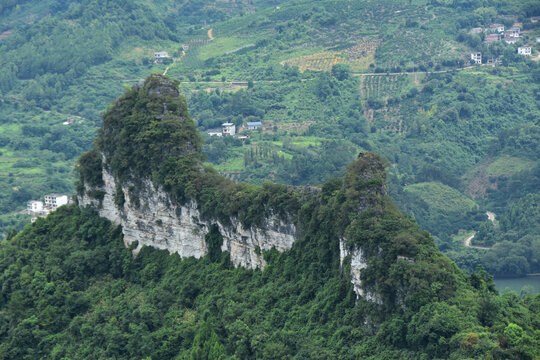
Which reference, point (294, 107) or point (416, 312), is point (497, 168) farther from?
point (416, 312)

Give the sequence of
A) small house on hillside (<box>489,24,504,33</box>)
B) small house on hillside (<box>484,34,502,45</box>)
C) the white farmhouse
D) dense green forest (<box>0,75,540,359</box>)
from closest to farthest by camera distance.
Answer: dense green forest (<box>0,75,540,359</box>) < the white farmhouse < small house on hillside (<box>484,34,502,45</box>) < small house on hillside (<box>489,24,504,33</box>)

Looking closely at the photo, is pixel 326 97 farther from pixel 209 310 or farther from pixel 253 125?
pixel 209 310

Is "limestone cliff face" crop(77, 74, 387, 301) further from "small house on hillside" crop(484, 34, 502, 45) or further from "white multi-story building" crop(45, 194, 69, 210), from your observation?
"small house on hillside" crop(484, 34, 502, 45)

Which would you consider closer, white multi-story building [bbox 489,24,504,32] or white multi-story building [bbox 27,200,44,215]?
white multi-story building [bbox 27,200,44,215]

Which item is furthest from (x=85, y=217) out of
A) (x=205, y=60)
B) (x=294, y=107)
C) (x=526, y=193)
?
(x=205, y=60)

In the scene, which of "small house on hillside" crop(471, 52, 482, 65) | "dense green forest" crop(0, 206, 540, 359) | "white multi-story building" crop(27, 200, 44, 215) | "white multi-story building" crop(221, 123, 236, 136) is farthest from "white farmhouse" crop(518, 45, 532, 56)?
"dense green forest" crop(0, 206, 540, 359)

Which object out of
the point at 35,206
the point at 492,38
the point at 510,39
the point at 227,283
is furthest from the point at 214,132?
the point at 227,283

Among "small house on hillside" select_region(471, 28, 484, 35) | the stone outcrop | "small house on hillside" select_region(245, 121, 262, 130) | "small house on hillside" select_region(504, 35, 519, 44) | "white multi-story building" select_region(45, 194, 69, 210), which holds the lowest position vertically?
"small house on hillside" select_region(504, 35, 519, 44)
